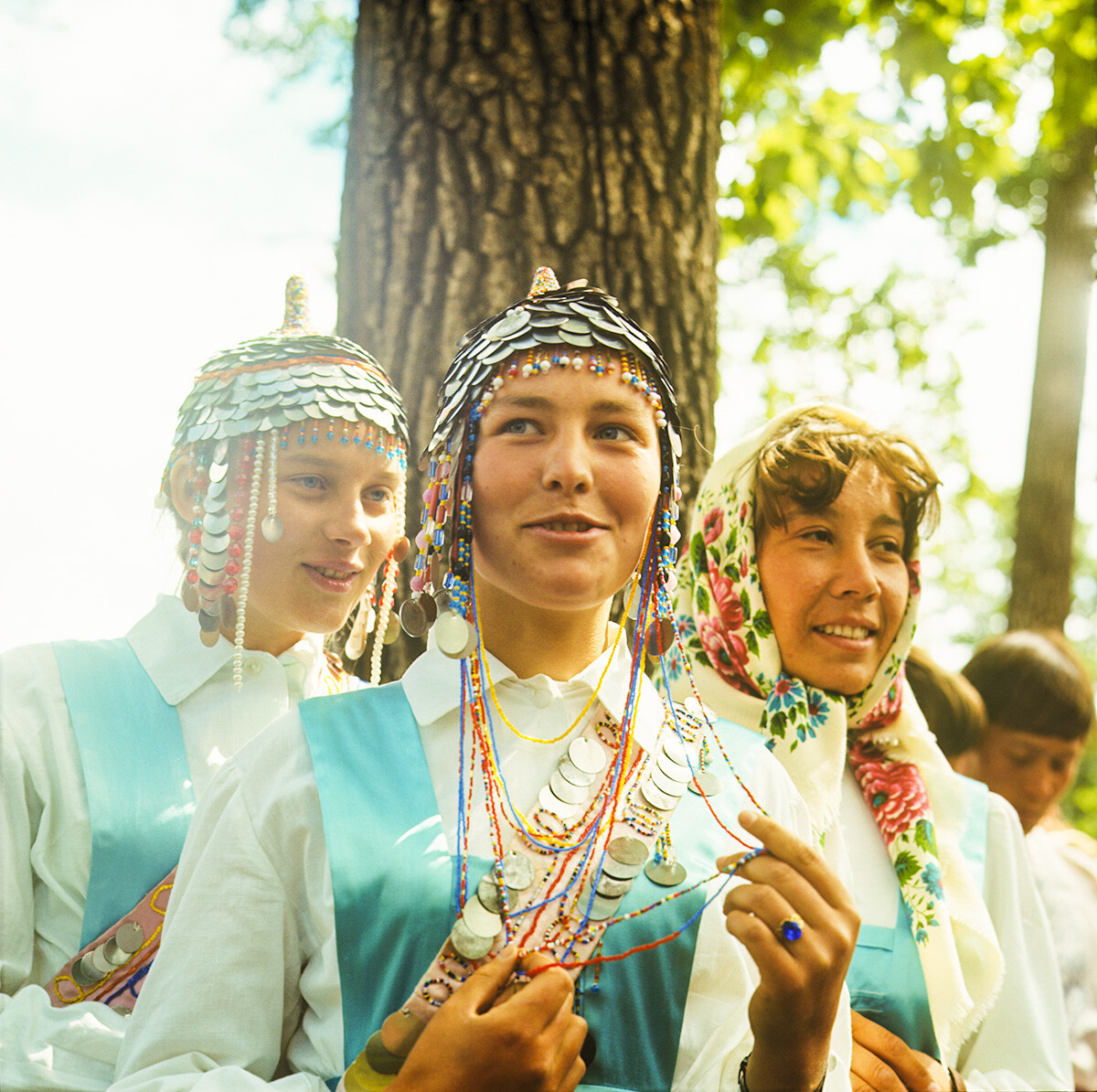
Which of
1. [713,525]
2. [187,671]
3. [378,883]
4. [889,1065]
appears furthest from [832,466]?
[187,671]

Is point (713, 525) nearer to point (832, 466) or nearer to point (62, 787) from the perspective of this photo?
point (832, 466)

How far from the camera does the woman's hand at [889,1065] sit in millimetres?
2006

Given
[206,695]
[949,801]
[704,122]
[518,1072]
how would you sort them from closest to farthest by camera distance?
[518,1072] → [206,695] → [949,801] → [704,122]

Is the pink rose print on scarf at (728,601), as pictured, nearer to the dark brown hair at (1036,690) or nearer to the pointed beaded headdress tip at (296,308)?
the pointed beaded headdress tip at (296,308)

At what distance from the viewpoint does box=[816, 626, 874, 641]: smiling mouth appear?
2293mm

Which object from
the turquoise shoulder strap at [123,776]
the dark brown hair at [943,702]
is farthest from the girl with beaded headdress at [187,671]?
the dark brown hair at [943,702]

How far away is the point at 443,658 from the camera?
1.80 m

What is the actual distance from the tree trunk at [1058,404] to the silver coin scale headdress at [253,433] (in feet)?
20.0

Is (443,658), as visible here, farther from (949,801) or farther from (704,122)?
(704,122)

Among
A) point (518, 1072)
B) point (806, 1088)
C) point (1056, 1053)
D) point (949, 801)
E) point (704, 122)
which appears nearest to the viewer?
point (518, 1072)

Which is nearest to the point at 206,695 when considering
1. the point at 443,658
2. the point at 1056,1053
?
the point at 443,658

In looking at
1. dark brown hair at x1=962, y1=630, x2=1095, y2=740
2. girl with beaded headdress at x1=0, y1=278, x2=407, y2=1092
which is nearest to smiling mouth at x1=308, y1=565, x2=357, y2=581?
girl with beaded headdress at x1=0, y1=278, x2=407, y2=1092

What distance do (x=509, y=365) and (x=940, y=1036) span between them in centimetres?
170

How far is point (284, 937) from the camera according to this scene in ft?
5.13
